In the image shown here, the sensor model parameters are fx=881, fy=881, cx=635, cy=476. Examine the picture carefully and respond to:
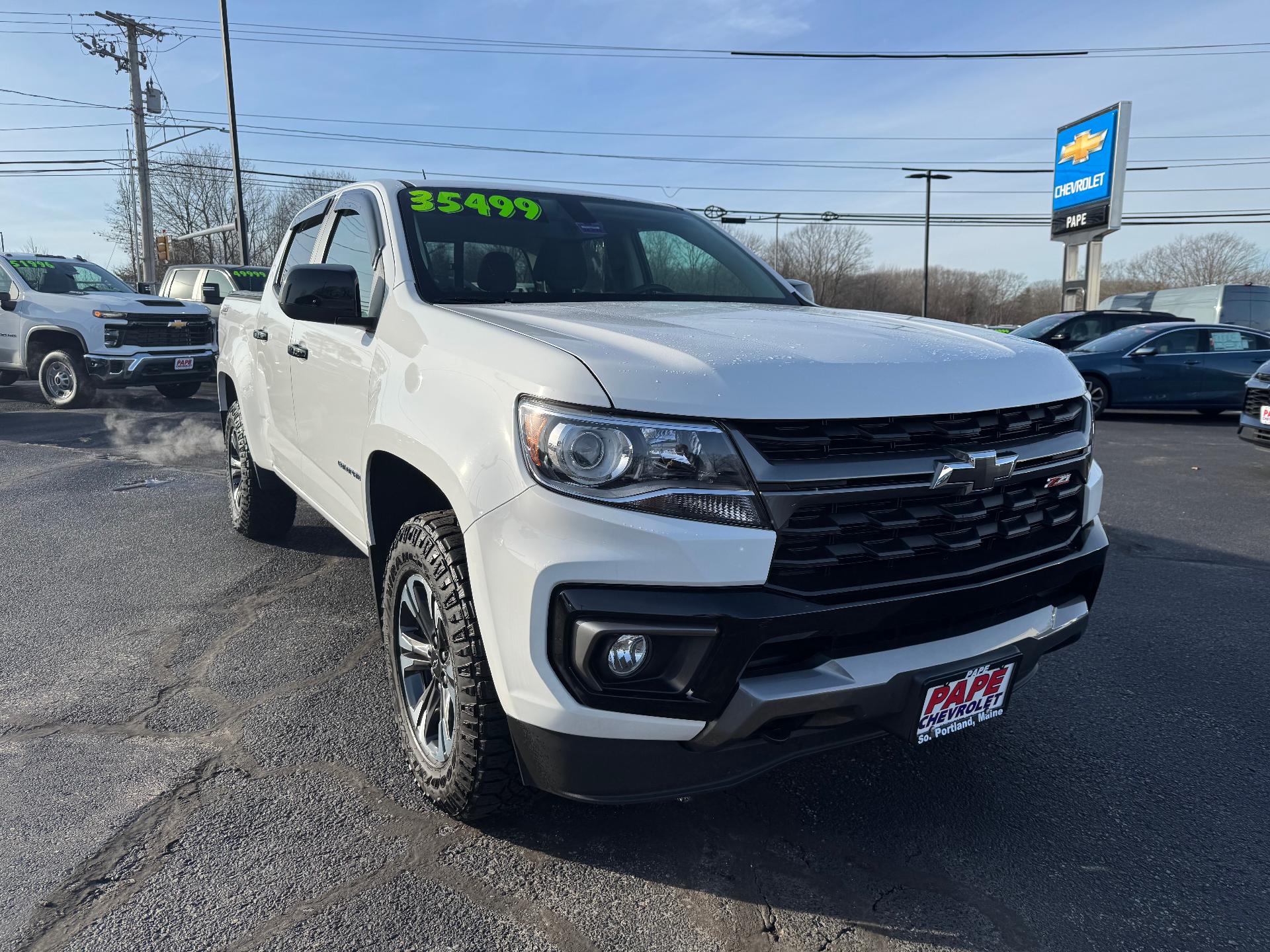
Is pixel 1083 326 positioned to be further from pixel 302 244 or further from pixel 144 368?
pixel 144 368

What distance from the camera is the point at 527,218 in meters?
3.47

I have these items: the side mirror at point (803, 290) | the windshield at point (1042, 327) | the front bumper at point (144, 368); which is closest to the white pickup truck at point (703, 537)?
the side mirror at point (803, 290)

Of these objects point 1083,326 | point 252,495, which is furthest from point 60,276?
point 1083,326

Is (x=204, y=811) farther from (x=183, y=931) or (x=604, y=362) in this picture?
(x=604, y=362)

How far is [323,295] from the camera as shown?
9.33ft

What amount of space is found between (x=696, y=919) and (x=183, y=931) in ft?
3.92

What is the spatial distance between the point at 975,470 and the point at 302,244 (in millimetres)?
3587

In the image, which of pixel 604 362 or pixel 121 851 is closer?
pixel 604 362

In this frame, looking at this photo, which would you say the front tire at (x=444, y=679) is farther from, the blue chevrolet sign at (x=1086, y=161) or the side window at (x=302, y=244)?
the blue chevrolet sign at (x=1086, y=161)

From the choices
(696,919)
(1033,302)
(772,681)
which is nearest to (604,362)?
(772,681)

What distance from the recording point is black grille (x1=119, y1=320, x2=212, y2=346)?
12.1 m

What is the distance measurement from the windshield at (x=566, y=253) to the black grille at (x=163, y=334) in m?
10.7

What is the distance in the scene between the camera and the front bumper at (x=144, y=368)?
11.9 meters

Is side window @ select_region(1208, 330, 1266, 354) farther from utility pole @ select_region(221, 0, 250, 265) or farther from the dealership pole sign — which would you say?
utility pole @ select_region(221, 0, 250, 265)
